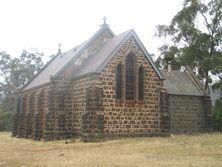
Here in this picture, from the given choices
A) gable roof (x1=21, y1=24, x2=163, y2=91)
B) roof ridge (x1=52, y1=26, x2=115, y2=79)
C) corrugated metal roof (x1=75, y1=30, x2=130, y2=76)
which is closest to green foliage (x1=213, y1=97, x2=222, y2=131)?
gable roof (x1=21, y1=24, x2=163, y2=91)

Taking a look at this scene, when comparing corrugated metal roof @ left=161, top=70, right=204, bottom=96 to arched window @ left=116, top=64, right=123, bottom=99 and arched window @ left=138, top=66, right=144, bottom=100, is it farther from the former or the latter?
arched window @ left=116, top=64, right=123, bottom=99

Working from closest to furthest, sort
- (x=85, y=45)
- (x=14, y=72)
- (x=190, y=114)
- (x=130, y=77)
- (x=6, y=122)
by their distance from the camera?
1. (x=130, y=77)
2. (x=85, y=45)
3. (x=190, y=114)
4. (x=6, y=122)
5. (x=14, y=72)

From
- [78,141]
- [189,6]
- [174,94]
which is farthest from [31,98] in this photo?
[189,6]

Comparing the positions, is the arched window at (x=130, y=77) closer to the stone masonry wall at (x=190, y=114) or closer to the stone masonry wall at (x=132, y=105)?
the stone masonry wall at (x=132, y=105)

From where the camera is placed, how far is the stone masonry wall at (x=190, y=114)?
3778 cm

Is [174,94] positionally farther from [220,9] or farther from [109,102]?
[220,9]

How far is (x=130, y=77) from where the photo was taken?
29578 mm

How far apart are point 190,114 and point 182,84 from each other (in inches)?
145

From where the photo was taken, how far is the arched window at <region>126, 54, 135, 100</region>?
96.6 ft

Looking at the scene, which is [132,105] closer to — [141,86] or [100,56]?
[141,86]

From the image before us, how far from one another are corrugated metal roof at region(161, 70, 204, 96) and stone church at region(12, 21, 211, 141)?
775cm

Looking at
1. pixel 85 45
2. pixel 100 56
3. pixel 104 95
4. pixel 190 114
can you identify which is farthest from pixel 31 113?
pixel 190 114

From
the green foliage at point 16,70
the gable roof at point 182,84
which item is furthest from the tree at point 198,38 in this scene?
the green foliage at point 16,70

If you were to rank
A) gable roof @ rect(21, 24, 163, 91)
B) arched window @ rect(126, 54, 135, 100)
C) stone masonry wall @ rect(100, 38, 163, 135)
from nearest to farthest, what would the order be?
stone masonry wall @ rect(100, 38, 163, 135) < gable roof @ rect(21, 24, 163, 91) < arched window @ rect(126, 54, 135, 100)
